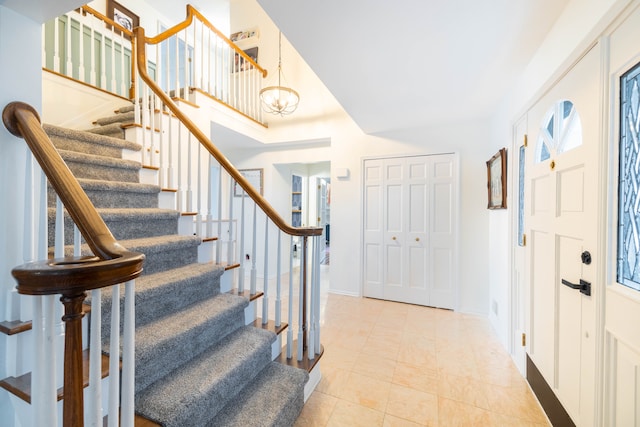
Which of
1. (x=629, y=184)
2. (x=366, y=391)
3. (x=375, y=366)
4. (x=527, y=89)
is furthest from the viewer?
(x=375, y=366)

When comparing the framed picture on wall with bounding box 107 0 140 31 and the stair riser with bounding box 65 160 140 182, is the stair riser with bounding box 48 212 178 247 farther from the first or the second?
the framed picture on wall with bounding box 107 0 140 31

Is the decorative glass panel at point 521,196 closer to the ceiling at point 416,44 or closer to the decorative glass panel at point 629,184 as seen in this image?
the ceiling at point 416,44

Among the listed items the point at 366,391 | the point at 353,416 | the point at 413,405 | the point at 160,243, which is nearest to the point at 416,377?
the point at 413,405

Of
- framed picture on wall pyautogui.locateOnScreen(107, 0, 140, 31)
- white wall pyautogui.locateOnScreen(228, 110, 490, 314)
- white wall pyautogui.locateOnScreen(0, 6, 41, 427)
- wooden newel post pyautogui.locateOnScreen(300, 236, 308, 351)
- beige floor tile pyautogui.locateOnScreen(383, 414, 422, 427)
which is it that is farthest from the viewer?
framed picture on wall pyautogui.locateOnScreen(107, 0, 140, 31)

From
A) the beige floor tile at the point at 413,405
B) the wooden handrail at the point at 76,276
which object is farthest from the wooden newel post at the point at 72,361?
the beige floor tile at the point at 413,405

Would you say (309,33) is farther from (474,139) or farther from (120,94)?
(120,94)

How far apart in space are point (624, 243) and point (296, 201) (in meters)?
4.67

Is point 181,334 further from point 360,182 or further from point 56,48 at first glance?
point 56,48

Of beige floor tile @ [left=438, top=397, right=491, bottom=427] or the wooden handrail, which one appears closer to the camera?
the wooden handrail

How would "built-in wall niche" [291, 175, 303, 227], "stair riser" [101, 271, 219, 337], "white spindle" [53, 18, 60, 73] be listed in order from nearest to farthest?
"stair riser" [101, 271, 219, 337]
"white spindle" [53, 18, 60, 73]
"built-in wall niche" [291, 175, 303, 227]

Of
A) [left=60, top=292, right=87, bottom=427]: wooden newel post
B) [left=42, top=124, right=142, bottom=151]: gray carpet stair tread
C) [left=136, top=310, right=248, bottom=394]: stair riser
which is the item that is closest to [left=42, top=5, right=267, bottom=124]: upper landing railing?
[left=42, top=124, right=142, bottom=151]: gray carpet stair tread

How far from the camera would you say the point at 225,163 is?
6.43 ft

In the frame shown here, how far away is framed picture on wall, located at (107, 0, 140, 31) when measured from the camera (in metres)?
3.56

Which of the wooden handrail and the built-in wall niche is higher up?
the built-in wall niche
